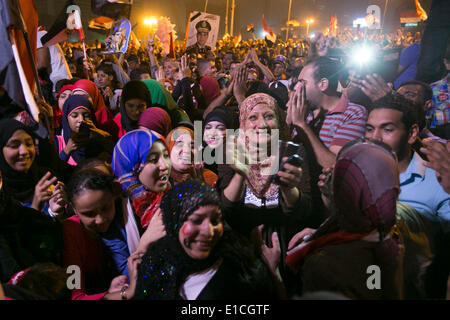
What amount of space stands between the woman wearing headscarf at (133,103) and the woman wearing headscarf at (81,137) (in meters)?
0.24

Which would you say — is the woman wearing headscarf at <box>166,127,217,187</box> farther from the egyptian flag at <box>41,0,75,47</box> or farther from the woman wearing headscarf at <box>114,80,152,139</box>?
the egyptian flag at <box>41,0,75,47</box>

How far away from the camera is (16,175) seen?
190 centimetres

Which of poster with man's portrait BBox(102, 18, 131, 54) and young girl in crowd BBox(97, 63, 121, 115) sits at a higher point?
poster with man's portrait BBox(102, 18, 131, 54)

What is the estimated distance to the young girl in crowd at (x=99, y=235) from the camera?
Answer: 171 cm

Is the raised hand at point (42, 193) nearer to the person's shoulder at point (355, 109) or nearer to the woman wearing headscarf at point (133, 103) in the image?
the woman wearing headscarf at point (133, 103)

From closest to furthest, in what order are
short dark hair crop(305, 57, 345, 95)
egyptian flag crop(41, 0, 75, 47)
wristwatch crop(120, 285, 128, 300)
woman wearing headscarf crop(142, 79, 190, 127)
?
wristwatch crop(120, 285, 128, 300)
short dark hair crop(305, 57, 345, 95)
woman wearing headscarf crop(142, 79, 190, 127)
egyptian flag crop(41, 0, 75, 47)

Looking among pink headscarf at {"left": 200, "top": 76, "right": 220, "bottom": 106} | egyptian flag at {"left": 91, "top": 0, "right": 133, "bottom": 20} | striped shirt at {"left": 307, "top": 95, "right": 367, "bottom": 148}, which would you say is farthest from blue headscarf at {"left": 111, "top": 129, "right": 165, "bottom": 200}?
egyptian flag at {"left": 91, "top": 0, "right": 133, "bottom": 20}

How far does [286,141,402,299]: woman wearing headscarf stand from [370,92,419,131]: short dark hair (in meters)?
0.22

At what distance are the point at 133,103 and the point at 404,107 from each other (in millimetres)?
2117

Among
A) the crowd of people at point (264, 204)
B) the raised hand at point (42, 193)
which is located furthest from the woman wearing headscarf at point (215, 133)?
the raised hand at point (42, 193)

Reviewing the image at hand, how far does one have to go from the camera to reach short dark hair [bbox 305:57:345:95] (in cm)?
210

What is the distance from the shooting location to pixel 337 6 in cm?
279

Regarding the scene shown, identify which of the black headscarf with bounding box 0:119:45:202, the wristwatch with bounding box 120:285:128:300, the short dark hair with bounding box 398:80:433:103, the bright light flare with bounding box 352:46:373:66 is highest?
the bright light flare with bounding box 352:46:373:66

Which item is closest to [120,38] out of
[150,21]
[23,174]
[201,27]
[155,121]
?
[201,27]
